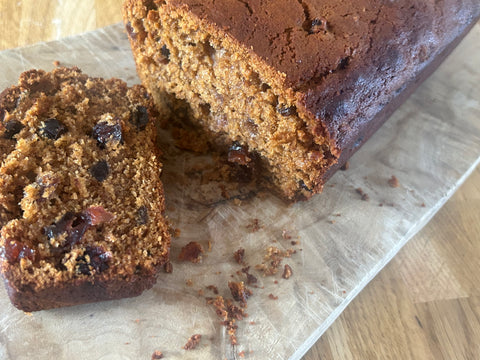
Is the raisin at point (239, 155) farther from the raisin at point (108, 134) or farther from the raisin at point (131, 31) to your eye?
the raisin at point (131, 31)

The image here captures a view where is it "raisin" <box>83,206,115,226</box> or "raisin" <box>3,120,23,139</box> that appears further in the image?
"raisin" <box>3,120,23,139</box>

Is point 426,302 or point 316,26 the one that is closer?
point 316,26

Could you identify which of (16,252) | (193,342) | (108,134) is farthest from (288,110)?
(16,252)

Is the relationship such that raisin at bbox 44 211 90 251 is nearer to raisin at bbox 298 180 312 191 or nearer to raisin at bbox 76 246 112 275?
raisin at bbox 76 246 112 275

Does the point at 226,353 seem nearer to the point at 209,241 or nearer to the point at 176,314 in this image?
the point at 176,314

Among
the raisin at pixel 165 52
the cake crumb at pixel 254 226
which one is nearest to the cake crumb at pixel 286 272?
the cake crumb at pixel 254 226

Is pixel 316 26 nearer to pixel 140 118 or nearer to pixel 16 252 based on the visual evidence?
pixel 140 118

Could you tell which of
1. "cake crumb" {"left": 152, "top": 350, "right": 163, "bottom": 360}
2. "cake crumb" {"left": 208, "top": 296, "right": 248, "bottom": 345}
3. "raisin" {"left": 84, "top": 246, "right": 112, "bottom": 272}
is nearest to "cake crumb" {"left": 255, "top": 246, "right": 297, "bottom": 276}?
"cake crumb" {"left": 208, "top": 296, "right": 248, "bottom": 345}
